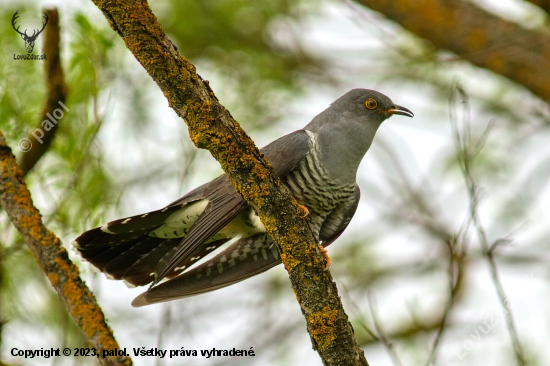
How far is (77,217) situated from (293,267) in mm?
1450

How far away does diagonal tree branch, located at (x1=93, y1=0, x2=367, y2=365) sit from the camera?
7.64 ft

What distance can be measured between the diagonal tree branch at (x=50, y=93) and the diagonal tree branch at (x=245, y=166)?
0.97m

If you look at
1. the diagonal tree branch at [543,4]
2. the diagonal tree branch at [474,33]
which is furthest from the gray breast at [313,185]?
the diagonal tree branch at [543,4]

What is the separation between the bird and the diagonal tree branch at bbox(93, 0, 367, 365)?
71 centimetres

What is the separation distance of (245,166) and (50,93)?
1.42m

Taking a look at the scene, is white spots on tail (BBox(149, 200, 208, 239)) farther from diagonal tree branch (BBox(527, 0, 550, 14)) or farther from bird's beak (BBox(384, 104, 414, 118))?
diagonal tree branch (BBox(527, 0, 550, 14))

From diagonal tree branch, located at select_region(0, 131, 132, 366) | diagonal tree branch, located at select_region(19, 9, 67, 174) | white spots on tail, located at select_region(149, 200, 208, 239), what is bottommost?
diagonal tree branch, located at select_region(0, 131, 132, 366)

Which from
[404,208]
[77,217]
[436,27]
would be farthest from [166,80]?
[404,208]

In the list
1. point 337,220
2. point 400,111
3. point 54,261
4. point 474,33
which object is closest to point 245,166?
point 54,261

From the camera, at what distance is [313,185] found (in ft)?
12.5

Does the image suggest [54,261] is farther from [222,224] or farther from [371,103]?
[371,103]

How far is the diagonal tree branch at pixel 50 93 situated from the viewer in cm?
315

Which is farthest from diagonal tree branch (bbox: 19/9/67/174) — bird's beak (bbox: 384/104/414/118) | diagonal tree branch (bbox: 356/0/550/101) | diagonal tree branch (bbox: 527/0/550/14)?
diagonal tree branch (bbox: 527/0/550/14)

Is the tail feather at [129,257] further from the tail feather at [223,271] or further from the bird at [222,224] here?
the tail feather at [223,271]
